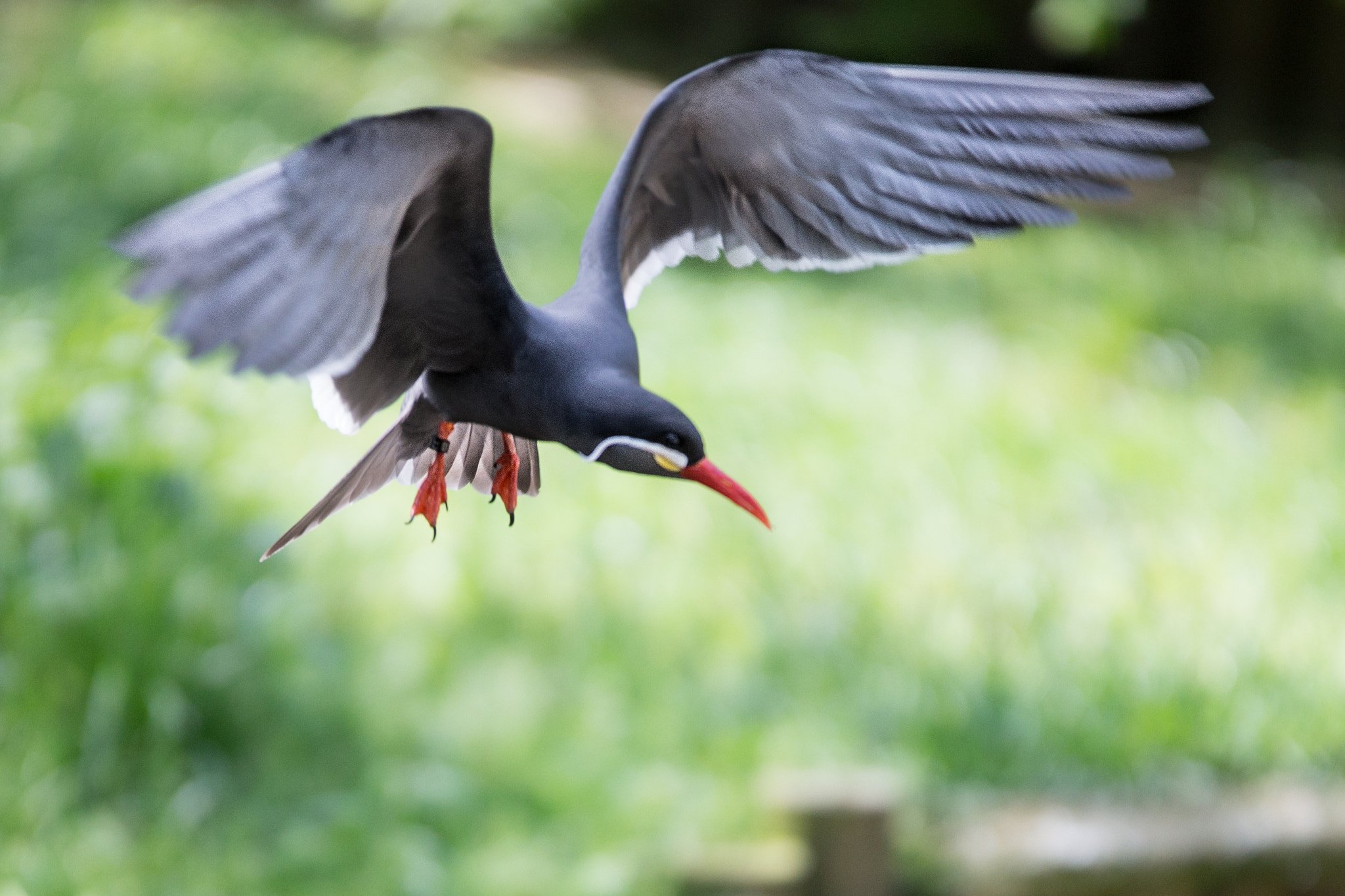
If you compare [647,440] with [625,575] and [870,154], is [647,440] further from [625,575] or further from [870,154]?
[625,575]

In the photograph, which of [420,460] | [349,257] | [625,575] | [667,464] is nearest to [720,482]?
[667,464]

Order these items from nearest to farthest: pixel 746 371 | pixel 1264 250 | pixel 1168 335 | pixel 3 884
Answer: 1. pixel 3 884
2. pixel 746 371
3. pixel 1168 335
4. pixel 1264 250

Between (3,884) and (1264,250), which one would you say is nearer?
(3,884)

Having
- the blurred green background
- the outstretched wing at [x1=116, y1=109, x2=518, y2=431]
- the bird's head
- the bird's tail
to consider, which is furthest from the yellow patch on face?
the blurred green background

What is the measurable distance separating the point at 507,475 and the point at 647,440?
333mm

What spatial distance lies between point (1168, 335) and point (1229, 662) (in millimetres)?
2499

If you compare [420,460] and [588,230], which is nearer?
[588,230]

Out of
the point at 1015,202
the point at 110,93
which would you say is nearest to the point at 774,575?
the point at 1015,202

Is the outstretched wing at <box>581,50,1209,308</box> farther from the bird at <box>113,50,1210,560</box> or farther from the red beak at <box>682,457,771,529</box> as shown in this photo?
the red beak at <box>682,457,771,529</box>

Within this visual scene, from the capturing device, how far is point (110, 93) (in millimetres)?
6488

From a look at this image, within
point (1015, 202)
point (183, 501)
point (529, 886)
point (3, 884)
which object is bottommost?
point (529, 886)

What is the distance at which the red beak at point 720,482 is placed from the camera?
797 millimetres

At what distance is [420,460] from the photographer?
3.81 ft

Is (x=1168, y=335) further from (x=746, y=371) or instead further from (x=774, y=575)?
(x=774, y=575)
